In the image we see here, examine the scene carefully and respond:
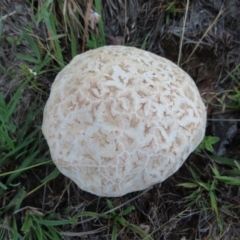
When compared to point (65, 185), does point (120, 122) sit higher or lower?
higher

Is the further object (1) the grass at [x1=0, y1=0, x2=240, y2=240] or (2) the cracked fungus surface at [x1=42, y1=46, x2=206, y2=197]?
(1) the grass at [x1=0, y1=0, x2=240, y2=240]

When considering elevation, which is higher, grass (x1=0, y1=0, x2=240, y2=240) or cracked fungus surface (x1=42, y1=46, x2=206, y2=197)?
cracked fungus surface (x1=42, y1=46, x2=206, y2=197)

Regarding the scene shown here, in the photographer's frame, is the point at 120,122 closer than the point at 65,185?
Yes

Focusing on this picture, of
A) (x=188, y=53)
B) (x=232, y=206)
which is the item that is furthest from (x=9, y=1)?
(x=232, y=206)
